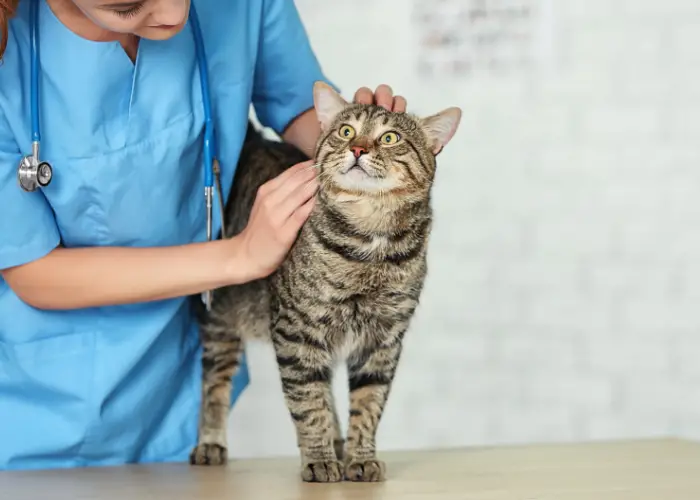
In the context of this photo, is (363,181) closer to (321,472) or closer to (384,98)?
(384,98)

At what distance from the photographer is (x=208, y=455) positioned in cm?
152

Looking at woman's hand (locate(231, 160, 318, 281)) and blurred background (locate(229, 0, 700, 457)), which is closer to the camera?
woman's hand (locate(231, 160, 318, 281))

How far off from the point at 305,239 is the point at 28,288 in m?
0.41

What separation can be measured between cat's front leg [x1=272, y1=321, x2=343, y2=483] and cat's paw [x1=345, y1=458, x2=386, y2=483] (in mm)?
38

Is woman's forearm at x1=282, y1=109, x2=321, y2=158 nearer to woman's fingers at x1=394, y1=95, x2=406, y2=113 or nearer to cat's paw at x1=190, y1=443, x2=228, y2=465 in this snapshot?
woman's fingers at x1=394, y1=95, x2=406, y2=113

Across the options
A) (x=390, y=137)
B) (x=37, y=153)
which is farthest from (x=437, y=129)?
(x=37, y=153)

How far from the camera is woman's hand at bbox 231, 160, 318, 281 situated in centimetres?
134

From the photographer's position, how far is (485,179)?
3.08m

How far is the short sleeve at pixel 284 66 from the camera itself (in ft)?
5.29

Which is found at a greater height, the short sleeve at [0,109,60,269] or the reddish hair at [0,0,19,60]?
the reddish hair at [0,0,19,60]

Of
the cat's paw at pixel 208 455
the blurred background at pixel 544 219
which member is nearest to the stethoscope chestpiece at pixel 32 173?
the cat's paw at pixel 208 455

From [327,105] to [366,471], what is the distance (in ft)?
1.87

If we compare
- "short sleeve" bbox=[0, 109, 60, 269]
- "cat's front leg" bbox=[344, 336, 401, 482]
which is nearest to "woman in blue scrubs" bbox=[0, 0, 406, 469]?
"short sleeve" bbox=[0, 109, 60, 269]

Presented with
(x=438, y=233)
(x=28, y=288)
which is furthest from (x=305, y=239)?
(x=438, y=233)
